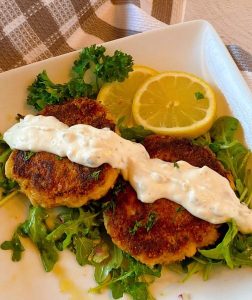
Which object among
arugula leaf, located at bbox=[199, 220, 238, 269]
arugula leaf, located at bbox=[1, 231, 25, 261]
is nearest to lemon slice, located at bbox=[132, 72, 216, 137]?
arugula leaf, located at bbox=[199, 220, 238, 269]

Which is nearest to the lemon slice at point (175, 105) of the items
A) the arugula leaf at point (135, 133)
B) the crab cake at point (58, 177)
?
the arugula leaf at point (135, 133)

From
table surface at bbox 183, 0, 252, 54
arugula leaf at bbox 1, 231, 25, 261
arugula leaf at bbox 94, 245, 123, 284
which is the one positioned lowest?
table surface at bbox 183, 0, 252, 54

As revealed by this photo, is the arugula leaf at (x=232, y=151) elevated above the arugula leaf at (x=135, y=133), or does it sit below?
below

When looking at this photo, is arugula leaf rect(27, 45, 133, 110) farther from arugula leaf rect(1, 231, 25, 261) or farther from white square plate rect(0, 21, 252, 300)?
arugula leaf rect(1, 231, 25, 261)

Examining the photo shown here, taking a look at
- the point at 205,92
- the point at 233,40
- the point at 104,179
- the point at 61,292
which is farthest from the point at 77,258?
the point at 233,40

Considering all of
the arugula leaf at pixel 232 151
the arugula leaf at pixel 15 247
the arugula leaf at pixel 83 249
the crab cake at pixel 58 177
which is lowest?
the arugula leaf at pixel 232 151

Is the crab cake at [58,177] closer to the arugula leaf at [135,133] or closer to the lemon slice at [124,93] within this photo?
the arugula leaf at [135,133]

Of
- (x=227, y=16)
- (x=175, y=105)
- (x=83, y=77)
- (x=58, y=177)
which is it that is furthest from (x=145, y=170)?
(x=227, y=16)
